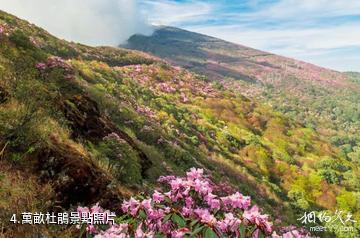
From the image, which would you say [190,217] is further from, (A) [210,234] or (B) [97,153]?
(B) [97,153]

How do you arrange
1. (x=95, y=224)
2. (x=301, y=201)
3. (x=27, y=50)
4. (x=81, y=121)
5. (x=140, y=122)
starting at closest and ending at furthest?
(x=95, y=224)
(x=81, y=121)
(x=27, y=50)
(x=140, y=122)
(x=301, y=201)

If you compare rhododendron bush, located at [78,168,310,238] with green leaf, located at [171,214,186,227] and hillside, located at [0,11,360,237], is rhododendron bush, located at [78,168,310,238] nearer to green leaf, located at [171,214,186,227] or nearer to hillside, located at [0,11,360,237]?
green leaf, located at [171,214,186,227]

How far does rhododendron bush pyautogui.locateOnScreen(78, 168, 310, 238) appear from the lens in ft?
14.3

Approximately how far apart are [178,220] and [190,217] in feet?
1.09

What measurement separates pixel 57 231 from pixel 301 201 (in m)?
25.2

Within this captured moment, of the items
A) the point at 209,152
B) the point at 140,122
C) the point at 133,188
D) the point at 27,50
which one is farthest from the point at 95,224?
the point at 209,152

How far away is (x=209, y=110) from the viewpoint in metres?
52.3

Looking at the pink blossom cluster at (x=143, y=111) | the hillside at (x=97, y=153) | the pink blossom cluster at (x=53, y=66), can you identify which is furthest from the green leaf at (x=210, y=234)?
the pink blossom cluster at (x=143, y=111)

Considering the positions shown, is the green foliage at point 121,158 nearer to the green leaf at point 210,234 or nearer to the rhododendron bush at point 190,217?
the rhododendron bush at point 190,217

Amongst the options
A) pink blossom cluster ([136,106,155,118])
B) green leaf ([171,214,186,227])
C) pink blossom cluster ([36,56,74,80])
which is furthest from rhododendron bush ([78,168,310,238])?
pink blossom cluster ([136,106,155,118])

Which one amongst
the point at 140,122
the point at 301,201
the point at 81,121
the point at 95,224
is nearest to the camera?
the point at 95,224

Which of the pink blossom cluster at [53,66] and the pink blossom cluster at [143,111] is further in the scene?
the pink blossom cluster at [143,111]

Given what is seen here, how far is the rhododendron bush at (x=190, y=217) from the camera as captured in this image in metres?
4.37

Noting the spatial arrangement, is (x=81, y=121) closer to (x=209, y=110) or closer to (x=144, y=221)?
(x=144, y=221)
